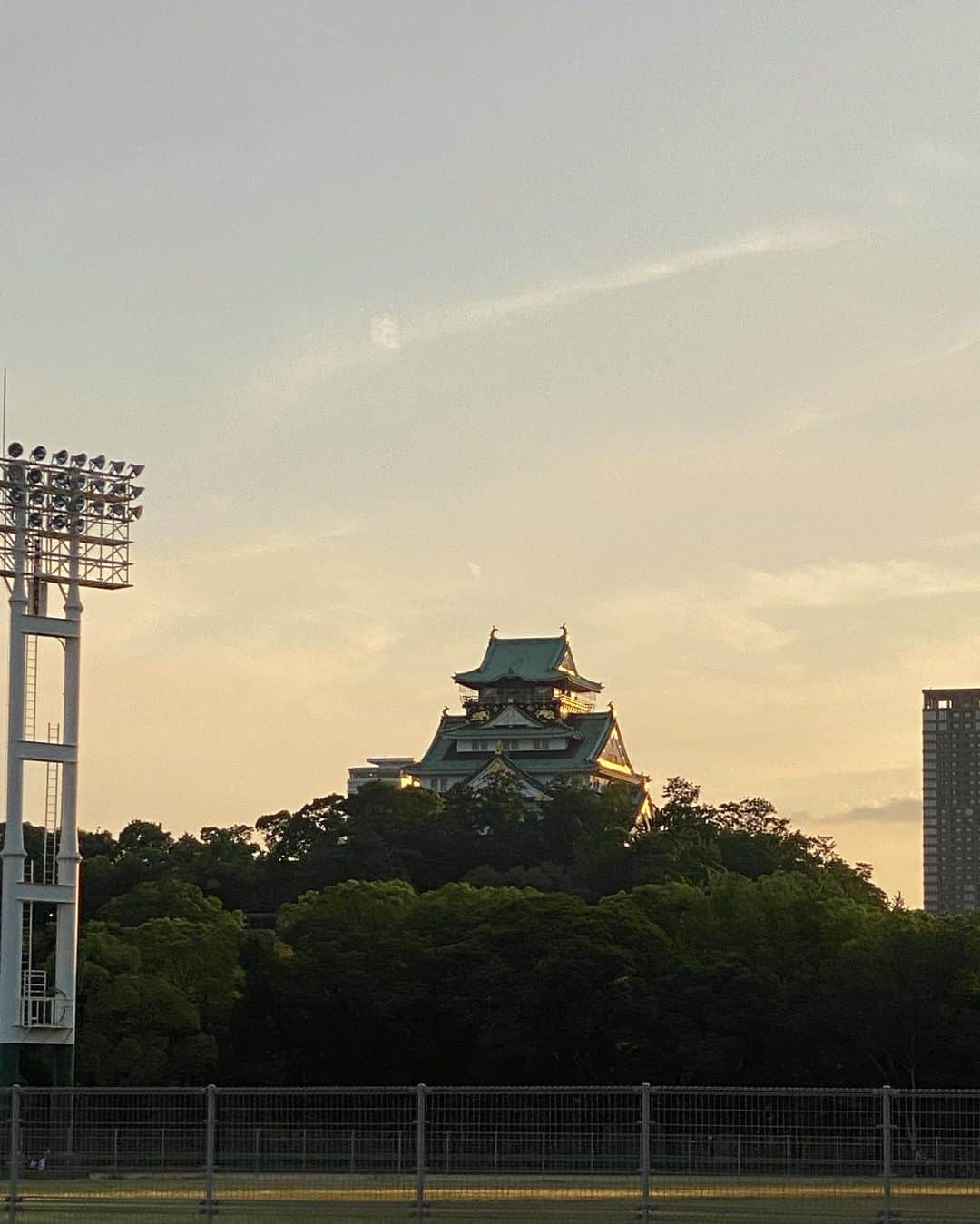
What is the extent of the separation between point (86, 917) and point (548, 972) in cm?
2310

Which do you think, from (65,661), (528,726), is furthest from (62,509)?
(528,726)

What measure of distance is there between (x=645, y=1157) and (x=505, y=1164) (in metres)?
2.67

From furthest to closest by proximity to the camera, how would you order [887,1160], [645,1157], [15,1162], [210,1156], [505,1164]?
[505,1164]
[15,1162]
[210,1156]
[645,1157]
[887,1160]

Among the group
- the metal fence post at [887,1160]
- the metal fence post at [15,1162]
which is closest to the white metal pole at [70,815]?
the metal fence post at [15,1162]

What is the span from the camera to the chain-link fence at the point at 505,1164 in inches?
963

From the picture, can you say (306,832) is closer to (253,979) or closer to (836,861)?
(836,861)

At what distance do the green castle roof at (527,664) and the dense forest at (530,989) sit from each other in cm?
7585

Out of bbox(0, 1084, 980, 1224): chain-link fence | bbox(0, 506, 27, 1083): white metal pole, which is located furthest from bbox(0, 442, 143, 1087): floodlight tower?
bbox(0, 1084, 980, 1224): chain-link fence

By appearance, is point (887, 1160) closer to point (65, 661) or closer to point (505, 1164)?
point (505, 1164)

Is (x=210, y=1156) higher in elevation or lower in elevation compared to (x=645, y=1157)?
lower

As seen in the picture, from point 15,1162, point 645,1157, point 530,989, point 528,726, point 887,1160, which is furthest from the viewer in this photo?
point 528,726

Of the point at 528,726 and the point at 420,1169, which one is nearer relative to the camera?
the point at 420,1169

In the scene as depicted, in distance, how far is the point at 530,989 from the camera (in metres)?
66.5

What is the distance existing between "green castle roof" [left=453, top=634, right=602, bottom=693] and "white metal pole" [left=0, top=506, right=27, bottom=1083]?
330 feet
